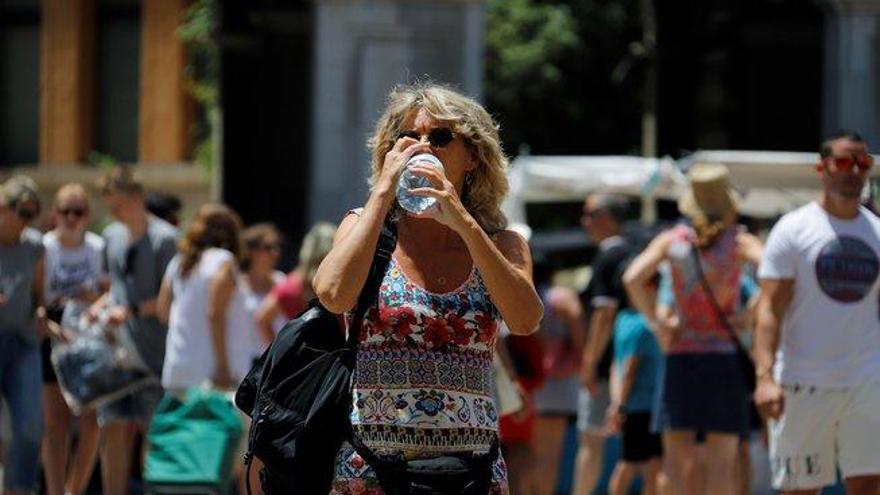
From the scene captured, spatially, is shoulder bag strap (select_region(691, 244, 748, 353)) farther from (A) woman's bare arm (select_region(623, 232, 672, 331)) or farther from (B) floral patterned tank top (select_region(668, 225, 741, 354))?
(A) woman's bare arm (select_region(623, 232, 672, 331))

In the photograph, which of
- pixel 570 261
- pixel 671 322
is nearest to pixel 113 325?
pixel 671 322

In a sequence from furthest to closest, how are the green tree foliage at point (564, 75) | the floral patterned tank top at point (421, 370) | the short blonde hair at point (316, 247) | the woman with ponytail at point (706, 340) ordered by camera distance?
the green tree foliage at point (564, 75)
the short blonde hair at point (316, 247)
the woman with ponytail at point (706, 340)
the floral patterned tank top at point (421, 370)

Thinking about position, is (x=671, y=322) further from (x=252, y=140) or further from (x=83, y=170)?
(x=83, y=170)

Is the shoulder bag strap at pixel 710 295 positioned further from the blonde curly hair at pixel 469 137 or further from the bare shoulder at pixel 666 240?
the blonde curly hair at pixel 469 137

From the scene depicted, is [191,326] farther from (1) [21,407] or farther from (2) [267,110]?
(2) [267,110]

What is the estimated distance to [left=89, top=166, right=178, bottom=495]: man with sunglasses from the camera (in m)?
11.8

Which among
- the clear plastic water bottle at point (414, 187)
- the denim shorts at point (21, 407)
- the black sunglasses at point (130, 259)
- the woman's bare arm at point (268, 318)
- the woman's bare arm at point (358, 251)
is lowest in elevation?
the denim shorts at point (21, 407)

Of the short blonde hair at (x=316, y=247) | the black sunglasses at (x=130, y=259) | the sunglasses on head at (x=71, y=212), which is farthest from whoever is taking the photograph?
the sunglasses on head at (x=71, y=212)

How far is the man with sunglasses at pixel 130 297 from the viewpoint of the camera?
11844 mm

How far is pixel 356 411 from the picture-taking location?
18.6 ft

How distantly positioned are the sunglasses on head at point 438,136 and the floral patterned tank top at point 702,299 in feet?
16.1

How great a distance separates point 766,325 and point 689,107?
11.5m

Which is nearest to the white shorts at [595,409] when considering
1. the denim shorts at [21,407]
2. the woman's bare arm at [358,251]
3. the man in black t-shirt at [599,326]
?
the man in black t-shirt at [599,326]

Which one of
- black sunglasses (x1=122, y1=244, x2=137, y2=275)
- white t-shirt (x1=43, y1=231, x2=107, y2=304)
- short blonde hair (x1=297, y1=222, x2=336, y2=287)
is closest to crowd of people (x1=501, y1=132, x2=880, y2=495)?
short blonde hair (x1=297, y1=222, x2=336, y2=287)
